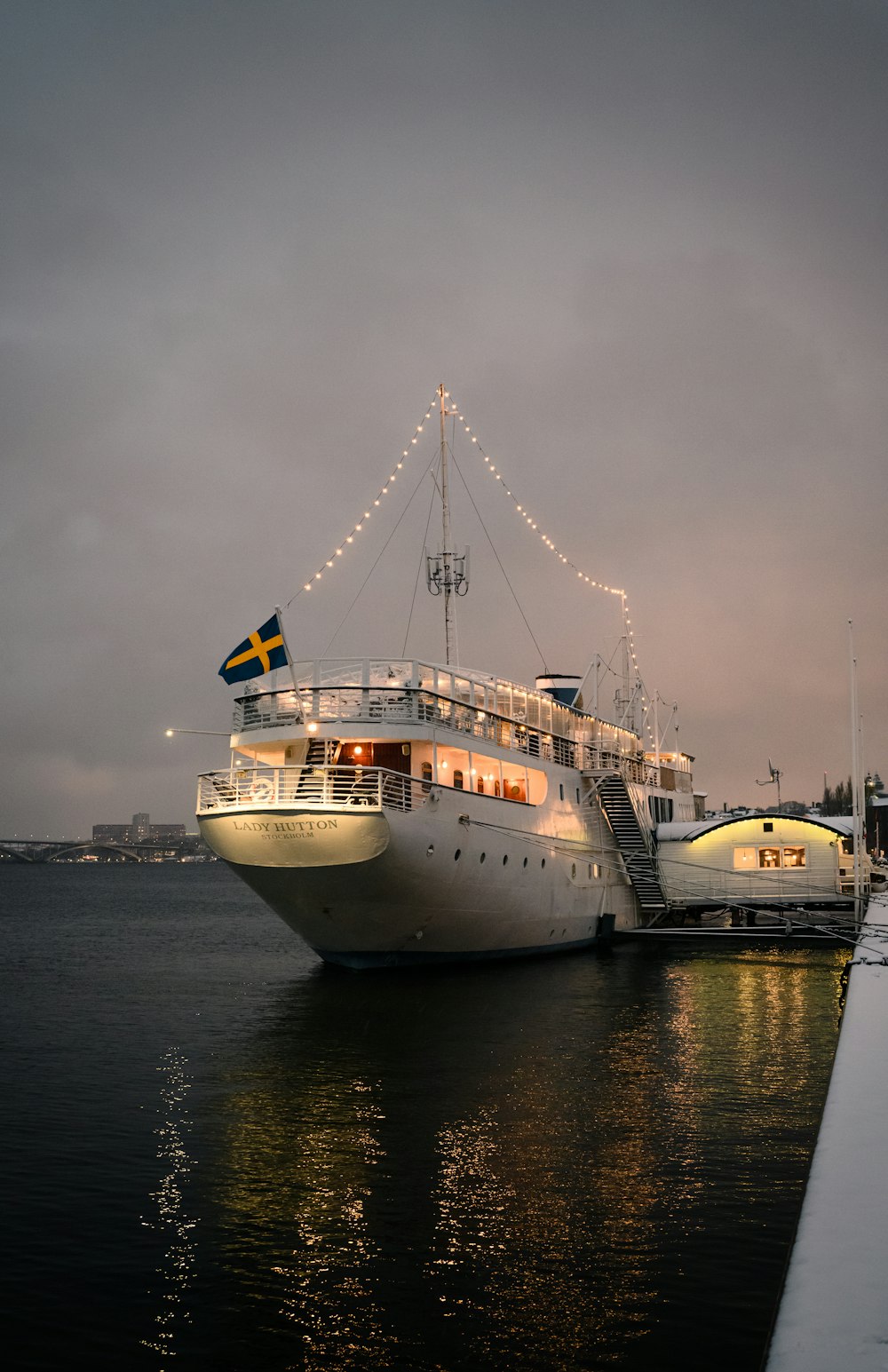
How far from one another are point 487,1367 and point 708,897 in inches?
1545

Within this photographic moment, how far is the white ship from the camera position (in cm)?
2823

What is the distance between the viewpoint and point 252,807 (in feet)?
92.8

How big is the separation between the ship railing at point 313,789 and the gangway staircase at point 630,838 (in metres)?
14.6

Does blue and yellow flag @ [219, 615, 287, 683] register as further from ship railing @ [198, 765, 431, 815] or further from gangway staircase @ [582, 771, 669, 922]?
gangway staircase @ [582, 771, 669, 922]

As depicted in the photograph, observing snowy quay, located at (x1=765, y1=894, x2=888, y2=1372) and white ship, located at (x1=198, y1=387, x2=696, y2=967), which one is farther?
white ship, located at (x1=198, y1=387, x2=696, y2=967)

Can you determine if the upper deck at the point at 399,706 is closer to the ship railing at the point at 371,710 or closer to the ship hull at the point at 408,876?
the ship railing at the point at 371,710

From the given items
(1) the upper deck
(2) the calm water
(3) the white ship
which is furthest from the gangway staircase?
(2) the calm water

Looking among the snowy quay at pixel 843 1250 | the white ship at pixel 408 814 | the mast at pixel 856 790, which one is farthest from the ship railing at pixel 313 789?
the mast at pixel 856 790

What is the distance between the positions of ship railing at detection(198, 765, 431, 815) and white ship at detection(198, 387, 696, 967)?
0.19 ft

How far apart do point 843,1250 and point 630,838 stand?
3810cm

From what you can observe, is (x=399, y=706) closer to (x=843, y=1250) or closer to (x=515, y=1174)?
(x=515, y=1174)

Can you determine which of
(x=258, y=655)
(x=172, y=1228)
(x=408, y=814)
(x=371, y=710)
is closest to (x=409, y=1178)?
(x=172, y=1228)

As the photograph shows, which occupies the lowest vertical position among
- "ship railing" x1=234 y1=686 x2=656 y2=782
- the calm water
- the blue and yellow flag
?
the calm water

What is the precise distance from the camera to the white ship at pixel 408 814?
2823cm
